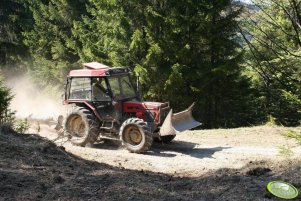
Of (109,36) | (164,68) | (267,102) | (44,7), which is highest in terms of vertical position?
(44,7)

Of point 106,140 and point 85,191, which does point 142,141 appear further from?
point 85,191

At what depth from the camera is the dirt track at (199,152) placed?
365 inches

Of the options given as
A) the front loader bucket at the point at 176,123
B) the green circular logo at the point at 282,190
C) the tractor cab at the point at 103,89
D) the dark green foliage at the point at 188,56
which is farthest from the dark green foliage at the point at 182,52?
the green circular logo at the point at 282,190

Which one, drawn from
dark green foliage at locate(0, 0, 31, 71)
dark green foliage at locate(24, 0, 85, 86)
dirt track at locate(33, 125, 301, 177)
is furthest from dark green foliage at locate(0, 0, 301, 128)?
dark green foliage at locate(0, 0, 31, 71)

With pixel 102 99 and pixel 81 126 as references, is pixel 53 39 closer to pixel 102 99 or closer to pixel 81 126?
pixel 81 126

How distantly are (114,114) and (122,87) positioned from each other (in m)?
0.87

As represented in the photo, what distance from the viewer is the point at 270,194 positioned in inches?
207

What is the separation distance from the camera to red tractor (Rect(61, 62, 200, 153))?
10.6m

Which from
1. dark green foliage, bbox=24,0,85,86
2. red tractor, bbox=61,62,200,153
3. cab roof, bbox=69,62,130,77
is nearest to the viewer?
red tractor, bbox=61,62,200,153

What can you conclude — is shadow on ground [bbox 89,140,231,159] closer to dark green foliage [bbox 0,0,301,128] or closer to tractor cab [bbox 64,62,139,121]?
tractor cab [bbox 64,62,139,121]

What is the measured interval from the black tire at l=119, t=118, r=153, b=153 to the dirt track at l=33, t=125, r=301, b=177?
222mm

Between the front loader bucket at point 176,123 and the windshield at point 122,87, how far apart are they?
1.58 meters

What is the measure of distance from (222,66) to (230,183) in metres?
11.9

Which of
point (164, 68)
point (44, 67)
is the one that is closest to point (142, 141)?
point (164, 68)
